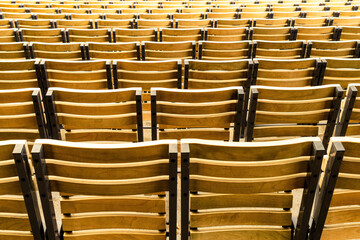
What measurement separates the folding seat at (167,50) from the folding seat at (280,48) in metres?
0.78

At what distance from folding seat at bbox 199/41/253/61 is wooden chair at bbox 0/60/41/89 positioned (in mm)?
1792

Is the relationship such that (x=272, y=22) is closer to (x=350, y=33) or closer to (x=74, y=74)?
(x=350, y=33)

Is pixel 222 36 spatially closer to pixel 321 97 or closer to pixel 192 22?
pixel 192 22

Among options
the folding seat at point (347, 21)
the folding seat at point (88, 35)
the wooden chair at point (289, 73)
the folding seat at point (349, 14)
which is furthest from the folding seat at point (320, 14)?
the folding seat at point (88, 35)

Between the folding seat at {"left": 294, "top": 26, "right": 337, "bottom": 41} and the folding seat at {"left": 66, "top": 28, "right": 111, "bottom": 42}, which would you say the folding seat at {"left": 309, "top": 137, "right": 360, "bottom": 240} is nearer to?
the folding seat at {"left": 294, "top": 26, "right": 337, "bottom": 41}

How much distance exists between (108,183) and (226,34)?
364cm

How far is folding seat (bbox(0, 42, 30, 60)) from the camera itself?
3547mm

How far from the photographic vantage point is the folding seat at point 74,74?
283 cm

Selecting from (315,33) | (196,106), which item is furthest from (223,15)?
(196,106)

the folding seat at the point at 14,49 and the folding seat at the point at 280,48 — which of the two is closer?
the folding seat at the point at 14,49

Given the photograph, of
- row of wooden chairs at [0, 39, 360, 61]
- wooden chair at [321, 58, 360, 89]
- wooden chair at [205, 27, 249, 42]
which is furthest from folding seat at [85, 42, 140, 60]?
wooden chair at [321, 58, 360, 89]

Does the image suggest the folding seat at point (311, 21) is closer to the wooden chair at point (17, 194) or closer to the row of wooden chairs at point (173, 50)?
the row of wooden chairs at point (173, 50)

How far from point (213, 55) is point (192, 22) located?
1552 millimetres

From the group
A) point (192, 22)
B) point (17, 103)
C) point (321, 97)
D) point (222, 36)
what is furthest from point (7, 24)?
point (321, 97)
